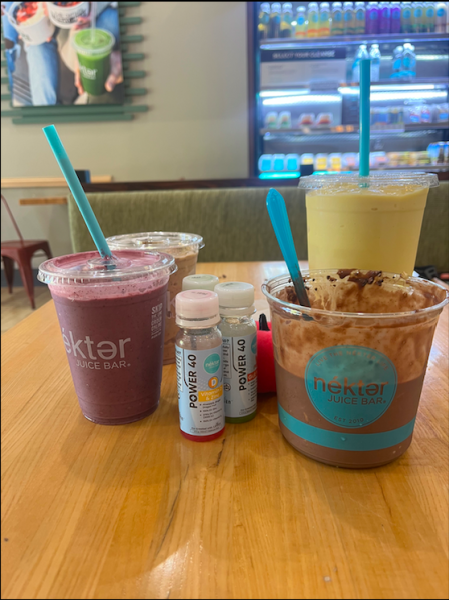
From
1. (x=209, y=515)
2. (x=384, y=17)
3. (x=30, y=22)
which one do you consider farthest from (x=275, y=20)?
(x=209, y=515)

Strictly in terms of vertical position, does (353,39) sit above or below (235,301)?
above

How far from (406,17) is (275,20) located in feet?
3.34

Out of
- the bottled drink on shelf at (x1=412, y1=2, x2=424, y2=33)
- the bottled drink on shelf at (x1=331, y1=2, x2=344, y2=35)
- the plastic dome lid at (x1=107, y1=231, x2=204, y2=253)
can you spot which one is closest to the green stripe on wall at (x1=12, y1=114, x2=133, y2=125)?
the bottled drink on shelf at (x1=331, y1=2, x2=344, y2=35)

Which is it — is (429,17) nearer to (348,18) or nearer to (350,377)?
(348,18)

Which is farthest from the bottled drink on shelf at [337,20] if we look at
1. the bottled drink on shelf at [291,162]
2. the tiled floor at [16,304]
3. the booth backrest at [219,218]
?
the tiled floor at [16,304]

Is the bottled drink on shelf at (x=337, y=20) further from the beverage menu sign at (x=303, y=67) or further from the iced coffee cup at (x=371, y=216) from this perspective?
the iced coffee cup at (x=371, y=216)

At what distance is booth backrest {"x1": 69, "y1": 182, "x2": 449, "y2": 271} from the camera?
187cm

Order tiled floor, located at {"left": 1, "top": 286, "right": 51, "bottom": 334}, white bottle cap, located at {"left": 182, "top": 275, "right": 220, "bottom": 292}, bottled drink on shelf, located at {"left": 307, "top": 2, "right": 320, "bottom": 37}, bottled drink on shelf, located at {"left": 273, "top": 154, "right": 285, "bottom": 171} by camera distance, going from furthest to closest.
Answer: bottled drink on shelf, located at {"left": 273, "top": 154, "right": 285, "bottom": 171}
bottled drink on shelf, located at {"left": 307, "top": 2, "right": 320, "bottom": 37}
tiled floor, located at {"left": 1, "top": 286, "right": 51, "bottom": 334}
white bottle cap, located at {"left": 182, "top": 275, "right": 220, "bottom": 292}

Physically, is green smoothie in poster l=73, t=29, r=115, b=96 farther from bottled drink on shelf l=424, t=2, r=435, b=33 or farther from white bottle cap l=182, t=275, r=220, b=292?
white bottle cap l=182, t=275, r=220, b=292

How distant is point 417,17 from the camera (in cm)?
331

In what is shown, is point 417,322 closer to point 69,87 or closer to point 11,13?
point 69,87

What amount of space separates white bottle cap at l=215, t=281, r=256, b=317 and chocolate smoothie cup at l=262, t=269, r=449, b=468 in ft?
0.10

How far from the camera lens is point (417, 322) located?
1.28 feet

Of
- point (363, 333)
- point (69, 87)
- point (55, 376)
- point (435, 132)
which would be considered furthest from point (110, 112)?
point (363, 333)
